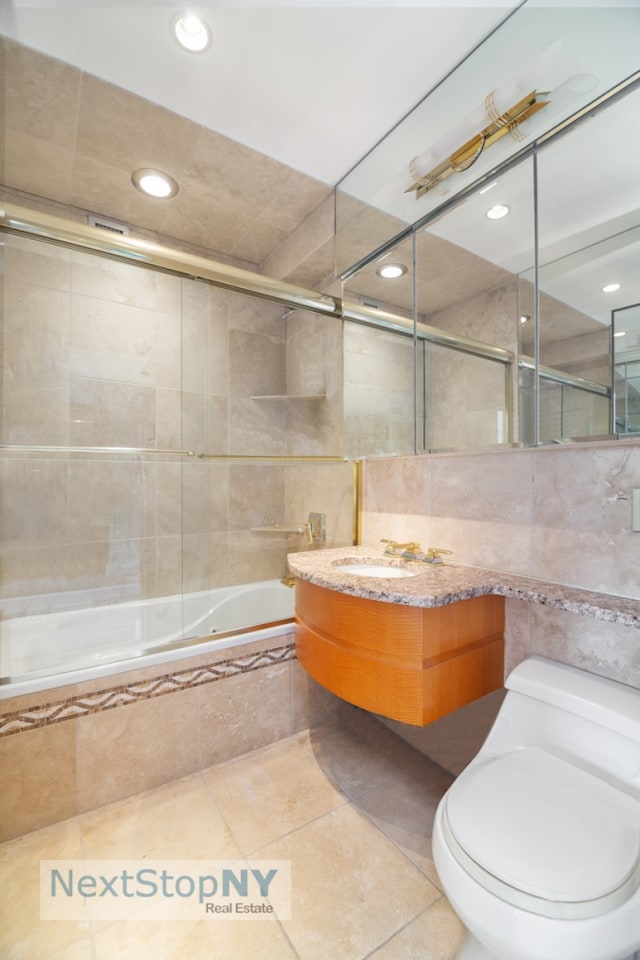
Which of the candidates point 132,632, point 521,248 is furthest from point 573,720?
point 132,632

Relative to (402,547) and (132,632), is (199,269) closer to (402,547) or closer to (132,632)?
(402,547)

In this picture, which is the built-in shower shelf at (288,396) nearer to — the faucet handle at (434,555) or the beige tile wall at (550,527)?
the beige tile wall at (550,527)

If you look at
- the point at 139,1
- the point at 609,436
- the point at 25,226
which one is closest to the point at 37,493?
the point at 25,226

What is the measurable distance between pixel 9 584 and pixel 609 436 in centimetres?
228

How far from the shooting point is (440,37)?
126 centimetres

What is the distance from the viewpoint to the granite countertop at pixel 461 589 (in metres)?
1.07

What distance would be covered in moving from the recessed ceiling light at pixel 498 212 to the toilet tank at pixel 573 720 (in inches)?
56.1

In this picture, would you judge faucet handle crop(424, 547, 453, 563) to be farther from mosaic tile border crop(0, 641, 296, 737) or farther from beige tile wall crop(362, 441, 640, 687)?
mosaic tile border crop(0, 641, 296, 737)

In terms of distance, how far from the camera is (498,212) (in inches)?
52.4

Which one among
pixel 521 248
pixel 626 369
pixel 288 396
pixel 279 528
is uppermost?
pixel 521 248

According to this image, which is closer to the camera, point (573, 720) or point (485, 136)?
point (573, 720)

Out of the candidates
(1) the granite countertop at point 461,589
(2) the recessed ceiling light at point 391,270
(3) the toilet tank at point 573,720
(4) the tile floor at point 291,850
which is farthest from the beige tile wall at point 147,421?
(3) the toilet tank at point 573,720

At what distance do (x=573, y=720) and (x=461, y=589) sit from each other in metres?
0.42

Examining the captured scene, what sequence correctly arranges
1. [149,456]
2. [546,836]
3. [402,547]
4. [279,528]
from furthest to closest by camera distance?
1. [279,528]
2. [149,456]
3. [402,547]
4. [546,836]
